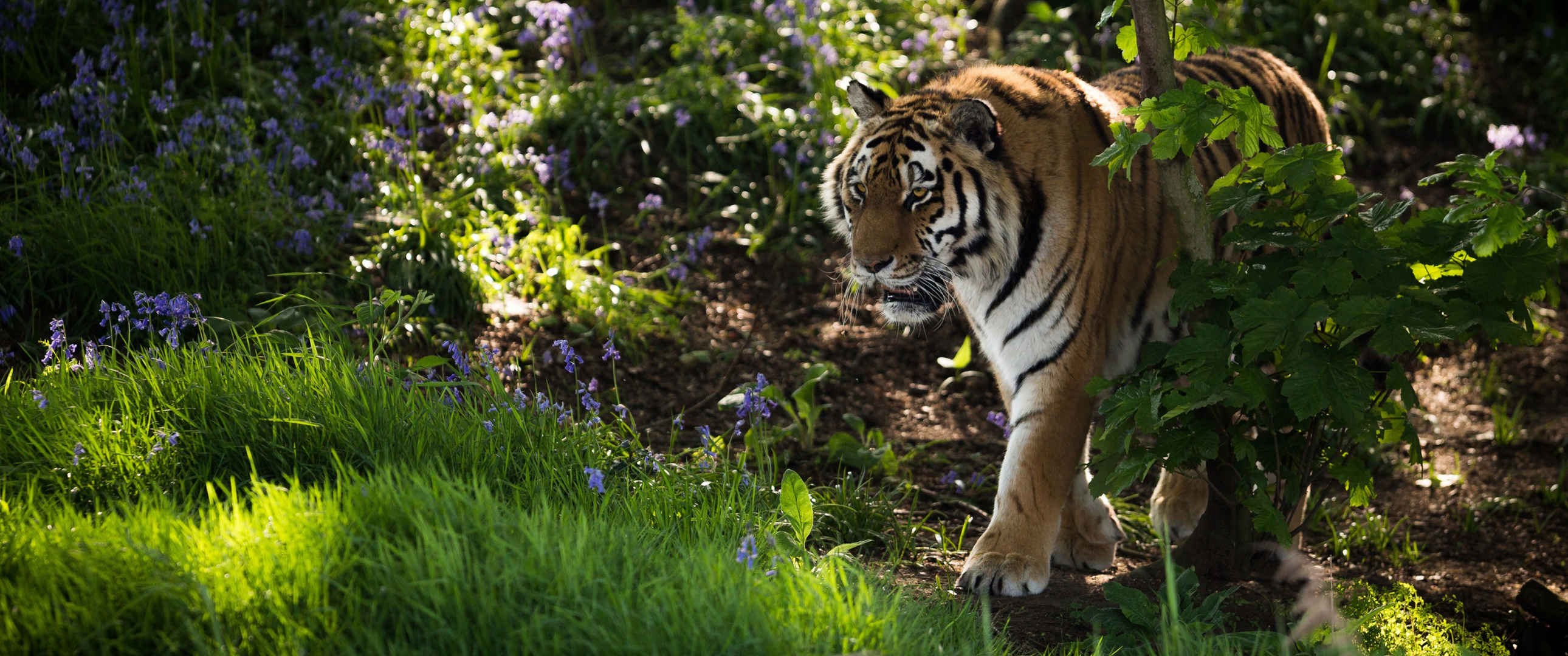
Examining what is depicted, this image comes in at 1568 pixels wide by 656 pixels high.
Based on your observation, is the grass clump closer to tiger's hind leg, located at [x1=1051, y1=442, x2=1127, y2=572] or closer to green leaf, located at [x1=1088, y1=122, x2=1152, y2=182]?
tiger's hind leg, located at [x1=1051, y1=442, x2=1127, y2=572]

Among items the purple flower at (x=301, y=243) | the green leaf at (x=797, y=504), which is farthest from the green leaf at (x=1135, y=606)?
the purple flower at (x=301, y=243)

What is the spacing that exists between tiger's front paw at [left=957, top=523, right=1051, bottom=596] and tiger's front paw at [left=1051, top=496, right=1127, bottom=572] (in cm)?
39

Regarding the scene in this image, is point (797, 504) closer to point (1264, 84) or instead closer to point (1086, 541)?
point (1086, 541)

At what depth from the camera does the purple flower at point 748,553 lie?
2744mm

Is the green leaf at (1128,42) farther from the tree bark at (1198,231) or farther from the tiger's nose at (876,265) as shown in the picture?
the tiger's nose at (876,265)

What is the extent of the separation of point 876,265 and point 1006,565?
96 cm

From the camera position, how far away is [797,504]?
A: 10.8 ft

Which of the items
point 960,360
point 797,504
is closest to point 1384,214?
point 797,504

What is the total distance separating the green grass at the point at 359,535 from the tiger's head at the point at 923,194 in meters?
0.80

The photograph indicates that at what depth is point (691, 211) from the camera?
606 centimetres

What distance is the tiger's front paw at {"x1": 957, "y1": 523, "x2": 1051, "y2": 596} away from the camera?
11.7 feet

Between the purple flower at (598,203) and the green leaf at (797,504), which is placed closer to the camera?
the green leaf at (797,504)

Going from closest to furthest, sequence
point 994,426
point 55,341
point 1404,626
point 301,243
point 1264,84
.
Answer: point 1404,626, point 55,341, point 1264,84, point 301,243, point 994,426

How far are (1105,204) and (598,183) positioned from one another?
312cm
